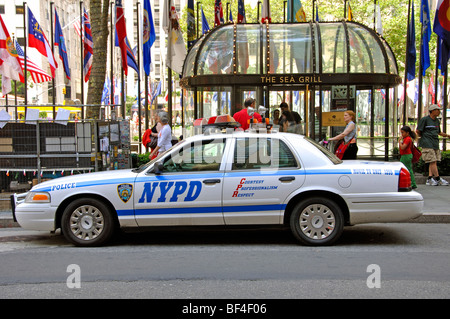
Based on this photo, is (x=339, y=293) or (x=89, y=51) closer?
(x=339, y=293)

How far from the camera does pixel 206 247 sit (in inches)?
289

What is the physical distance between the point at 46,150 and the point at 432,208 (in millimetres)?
7146

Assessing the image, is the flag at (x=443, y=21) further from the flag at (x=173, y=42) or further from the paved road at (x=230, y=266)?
the paved road at (x=230, y=266)

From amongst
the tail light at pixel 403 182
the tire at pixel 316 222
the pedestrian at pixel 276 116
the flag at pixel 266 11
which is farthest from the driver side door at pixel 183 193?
the flag at pixel 266 11

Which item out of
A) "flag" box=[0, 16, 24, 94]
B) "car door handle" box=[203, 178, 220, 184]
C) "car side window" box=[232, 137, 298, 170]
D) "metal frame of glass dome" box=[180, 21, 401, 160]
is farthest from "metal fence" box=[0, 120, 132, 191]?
"flag" box=[0, 16, 24, 94]

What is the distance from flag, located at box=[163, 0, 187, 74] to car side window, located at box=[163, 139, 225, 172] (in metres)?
9.49

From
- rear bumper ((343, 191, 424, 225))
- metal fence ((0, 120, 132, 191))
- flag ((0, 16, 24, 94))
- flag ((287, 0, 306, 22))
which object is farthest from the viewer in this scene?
flag ((287, 0, 306, 22))

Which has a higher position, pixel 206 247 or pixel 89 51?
pixel 89 51

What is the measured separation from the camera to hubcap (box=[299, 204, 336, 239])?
712 cm

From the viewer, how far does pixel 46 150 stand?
34.8ft
